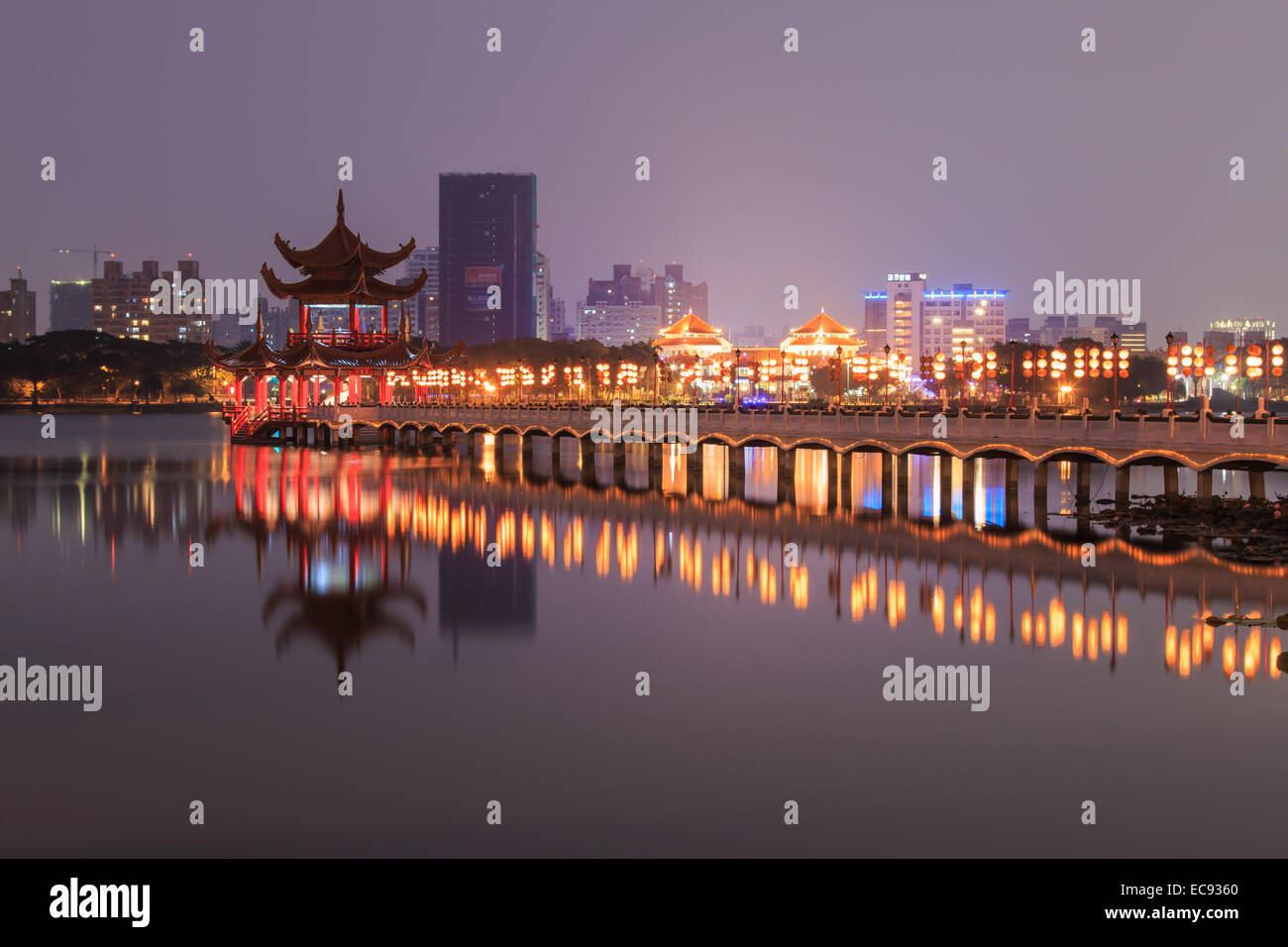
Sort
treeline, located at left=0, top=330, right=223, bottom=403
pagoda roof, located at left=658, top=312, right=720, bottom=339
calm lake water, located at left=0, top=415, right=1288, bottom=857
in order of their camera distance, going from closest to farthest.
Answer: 1. calm lake water, located at left=0, top=415, right=1288, bottom=857
2. pagoda roof, located at left=658, top=312, right=720, bottom=339
3. treeline, located at left=0, top=330, right=223, bottom=403

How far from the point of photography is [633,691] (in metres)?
22.5

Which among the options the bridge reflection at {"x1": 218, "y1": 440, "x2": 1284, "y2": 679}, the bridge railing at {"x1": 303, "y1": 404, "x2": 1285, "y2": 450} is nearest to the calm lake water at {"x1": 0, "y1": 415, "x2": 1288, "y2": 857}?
the bridge reflection at {"x1": 218, "y1": 440, "x2": 1284, "y2": 679}

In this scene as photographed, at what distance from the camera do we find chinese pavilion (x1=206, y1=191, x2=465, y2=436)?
86812 millimetres

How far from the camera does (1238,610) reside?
26.3 meters

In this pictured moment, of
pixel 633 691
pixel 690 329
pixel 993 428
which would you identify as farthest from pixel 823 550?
pixel 690 329

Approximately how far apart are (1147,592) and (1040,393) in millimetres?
103923

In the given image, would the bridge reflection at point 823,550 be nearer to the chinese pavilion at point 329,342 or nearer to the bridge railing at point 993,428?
the bridge railing at point 993,428

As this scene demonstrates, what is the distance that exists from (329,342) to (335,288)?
3.90 meters

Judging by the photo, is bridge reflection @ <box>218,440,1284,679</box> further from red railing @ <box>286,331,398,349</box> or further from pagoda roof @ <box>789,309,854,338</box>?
pagoda roof @ <box>789,309,854,338</box>

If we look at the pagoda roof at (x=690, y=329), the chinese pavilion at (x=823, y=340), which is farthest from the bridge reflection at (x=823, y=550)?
the pagoda roof at (x=690, y=329)

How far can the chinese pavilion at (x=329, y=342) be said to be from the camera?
86.8 metres

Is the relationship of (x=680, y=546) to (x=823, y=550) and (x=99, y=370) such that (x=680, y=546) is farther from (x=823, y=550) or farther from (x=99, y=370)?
(x=99, y=370)
